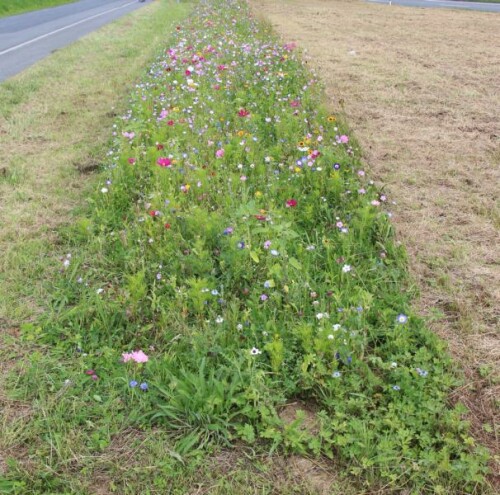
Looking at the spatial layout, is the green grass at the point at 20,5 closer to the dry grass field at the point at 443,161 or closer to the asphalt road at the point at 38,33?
the asphalt road at the point at 38,33

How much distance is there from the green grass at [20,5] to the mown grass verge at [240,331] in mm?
23152

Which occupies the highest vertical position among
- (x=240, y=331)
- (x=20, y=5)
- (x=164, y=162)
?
(x=20, y=5)

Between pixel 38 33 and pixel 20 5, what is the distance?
38.4ft

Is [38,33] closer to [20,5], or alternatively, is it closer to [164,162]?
[20,5]

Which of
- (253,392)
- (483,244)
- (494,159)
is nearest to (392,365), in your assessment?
(253,392)

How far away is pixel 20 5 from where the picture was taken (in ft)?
81.0

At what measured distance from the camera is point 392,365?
2486mm

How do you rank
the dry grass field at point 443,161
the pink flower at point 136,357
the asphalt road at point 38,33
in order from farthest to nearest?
the asphalt road at point 38,33 → the dry grass field at point 443,161 → the pink flower at point 136,357

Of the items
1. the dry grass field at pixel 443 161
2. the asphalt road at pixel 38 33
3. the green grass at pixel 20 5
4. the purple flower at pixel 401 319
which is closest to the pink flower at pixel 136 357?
the purple flower at pixel 401 319

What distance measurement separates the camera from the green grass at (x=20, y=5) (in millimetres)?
22844

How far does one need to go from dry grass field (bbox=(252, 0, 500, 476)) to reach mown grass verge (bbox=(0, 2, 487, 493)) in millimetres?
209

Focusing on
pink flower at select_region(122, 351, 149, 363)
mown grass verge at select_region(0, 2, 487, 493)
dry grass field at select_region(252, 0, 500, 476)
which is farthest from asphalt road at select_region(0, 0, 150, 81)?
pink flower at select_region(122, 351, 149, 363)

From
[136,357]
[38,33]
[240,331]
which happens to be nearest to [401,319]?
[240,331]

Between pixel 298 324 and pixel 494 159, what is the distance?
3.46m
